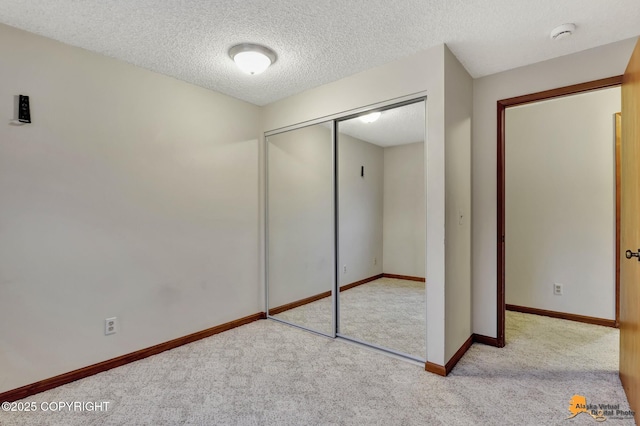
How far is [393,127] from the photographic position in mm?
3225

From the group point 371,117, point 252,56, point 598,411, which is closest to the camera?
point 598,411

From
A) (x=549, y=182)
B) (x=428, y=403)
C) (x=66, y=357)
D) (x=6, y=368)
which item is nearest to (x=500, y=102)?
(x=549, y=182)

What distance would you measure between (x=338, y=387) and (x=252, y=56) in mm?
2409

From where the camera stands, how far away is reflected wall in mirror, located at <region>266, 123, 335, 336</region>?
11.5 ft

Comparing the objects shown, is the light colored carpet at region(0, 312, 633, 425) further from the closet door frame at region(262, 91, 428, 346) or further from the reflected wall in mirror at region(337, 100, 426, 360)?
the reflected wall in mirror at region(337, 100, 426, 360)

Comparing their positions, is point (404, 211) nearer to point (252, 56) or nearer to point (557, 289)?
point (557, 289)

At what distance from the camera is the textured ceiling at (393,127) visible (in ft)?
9.04

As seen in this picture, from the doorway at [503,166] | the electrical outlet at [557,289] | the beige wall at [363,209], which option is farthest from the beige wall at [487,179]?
the electrical outlet at [557,289]

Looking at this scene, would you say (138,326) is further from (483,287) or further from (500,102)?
(500,102)

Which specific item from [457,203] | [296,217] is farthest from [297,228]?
[457,203]

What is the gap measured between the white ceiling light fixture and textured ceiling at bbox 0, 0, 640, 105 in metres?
0.06

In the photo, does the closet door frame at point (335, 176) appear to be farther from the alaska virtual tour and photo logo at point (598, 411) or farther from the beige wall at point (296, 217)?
the alaska virtual tour and photo logo at point (598, 411)

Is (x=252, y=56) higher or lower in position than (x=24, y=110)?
higher

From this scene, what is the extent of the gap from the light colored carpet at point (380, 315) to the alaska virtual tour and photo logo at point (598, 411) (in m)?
0.92
